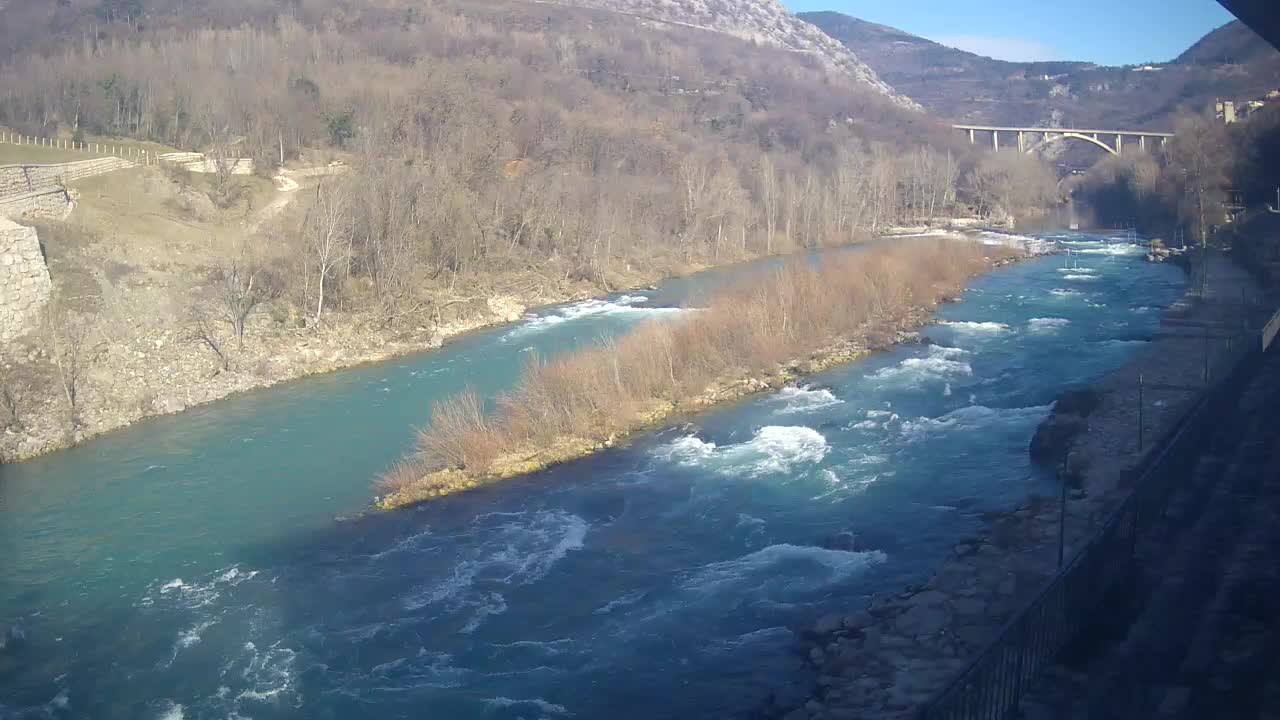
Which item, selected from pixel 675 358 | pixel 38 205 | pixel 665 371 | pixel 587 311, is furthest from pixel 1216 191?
pixel 38 205

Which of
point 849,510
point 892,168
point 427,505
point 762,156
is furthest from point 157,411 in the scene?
point 892,168

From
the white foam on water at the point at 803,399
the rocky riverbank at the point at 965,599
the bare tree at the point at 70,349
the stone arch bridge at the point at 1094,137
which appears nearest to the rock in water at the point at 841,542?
the rocky riverbank at the point at 965,599

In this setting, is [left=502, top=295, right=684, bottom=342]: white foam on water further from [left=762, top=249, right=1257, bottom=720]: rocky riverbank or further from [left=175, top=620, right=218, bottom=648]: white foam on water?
[left=175, top=620, right=218, bottom=648]: white foam on water

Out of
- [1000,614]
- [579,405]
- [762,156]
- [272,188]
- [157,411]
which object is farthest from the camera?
[762,156]

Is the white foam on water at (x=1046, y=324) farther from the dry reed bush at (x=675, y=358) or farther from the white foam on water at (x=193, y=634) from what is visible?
the white foam on water at (x=193, y=634)

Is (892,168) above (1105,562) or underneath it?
above

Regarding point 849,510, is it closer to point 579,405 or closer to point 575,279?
point 579,405
